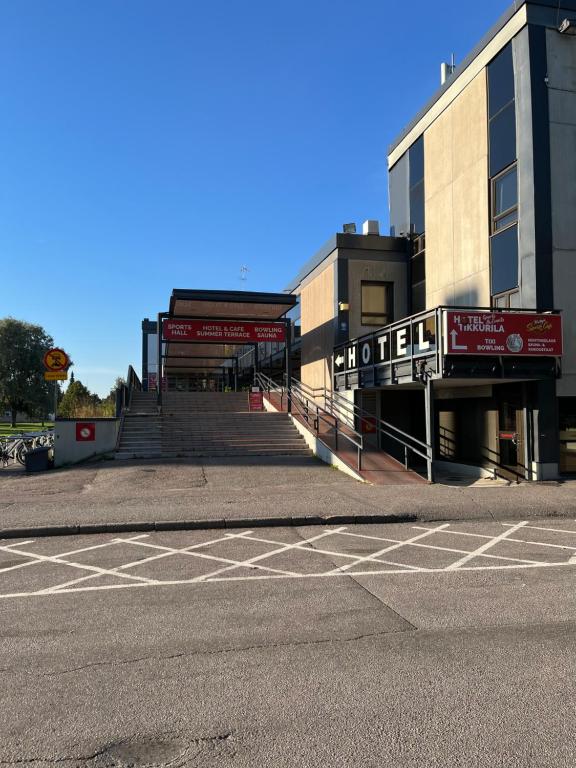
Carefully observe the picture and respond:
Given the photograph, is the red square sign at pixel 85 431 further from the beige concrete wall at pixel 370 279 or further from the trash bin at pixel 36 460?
the beige concrete wall at pixel 370 279

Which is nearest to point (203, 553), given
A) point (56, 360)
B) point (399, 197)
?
point (56, 360)

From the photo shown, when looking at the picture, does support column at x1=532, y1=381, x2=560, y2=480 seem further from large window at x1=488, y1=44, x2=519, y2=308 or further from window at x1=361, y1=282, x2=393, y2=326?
window at x1=361, y1=282, x2=393, y2=326

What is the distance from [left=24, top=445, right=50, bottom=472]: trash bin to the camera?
1659 cm

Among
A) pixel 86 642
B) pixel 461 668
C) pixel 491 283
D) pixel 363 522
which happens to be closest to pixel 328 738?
pixel 461 668

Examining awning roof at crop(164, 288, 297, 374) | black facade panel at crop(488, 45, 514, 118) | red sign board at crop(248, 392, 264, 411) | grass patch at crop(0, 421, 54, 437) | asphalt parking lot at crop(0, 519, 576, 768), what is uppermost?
black facade panel at crop(488, 45, 514, 118)

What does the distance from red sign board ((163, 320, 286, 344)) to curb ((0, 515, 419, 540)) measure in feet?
52.0

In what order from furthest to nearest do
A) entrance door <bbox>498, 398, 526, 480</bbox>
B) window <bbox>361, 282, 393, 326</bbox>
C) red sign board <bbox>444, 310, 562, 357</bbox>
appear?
window <bbox>361, 282, 393, 326</bbox> < entrance door <bbox>498, 398, 526, 480</bbox> < red sign board <bbox>444, 310, 562, 357</bbox>

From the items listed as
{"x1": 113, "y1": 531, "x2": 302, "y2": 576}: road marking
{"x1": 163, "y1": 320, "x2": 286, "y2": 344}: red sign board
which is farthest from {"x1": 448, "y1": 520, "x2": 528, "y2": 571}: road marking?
{"x1": 163, "y1": 320, "x2": 286, "y2": 344}: red sign board

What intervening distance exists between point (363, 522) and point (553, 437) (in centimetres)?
691

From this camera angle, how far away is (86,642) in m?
4.87

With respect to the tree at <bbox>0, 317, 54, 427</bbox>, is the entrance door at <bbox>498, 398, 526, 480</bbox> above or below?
below

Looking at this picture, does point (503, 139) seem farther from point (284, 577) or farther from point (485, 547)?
point (284, 577)

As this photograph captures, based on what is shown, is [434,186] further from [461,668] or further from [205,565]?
[461,668]

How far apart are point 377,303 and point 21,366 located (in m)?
41.0
